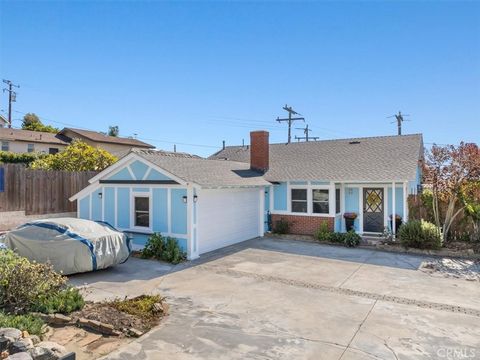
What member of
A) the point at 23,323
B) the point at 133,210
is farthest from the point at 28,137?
the point at 23,323

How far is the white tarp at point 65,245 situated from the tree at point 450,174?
38.4 feet

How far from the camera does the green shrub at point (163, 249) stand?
1091 centimetres

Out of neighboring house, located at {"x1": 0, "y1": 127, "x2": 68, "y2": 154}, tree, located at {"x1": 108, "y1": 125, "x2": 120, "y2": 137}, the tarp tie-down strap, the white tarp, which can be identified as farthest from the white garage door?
Result: tree, located at {"x1": 108, "y1": 125, "x2": 120, "y2": 137}

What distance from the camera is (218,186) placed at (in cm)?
1205

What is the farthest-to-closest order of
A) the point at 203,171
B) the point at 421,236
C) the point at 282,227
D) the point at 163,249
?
the point at 282,227, the point at 203,171, the point at 421,236, the point at 163,249

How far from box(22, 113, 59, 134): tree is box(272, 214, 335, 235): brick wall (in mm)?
41536

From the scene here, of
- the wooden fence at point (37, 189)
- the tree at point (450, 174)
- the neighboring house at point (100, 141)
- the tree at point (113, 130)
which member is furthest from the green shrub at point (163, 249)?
the tree at point (113, 130)

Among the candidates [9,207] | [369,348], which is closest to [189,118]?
[9,207]

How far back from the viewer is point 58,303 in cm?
638

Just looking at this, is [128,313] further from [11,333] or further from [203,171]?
[203,171]

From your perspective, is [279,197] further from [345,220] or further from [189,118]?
[189,118]

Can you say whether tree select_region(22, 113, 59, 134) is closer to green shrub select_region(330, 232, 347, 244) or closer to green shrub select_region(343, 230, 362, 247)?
green shrub select_region(330, 232, 347, 244)

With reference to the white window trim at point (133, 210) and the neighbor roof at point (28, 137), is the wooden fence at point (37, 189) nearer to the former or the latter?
the white window trim at point (133, 210)

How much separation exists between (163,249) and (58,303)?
16.2ft
